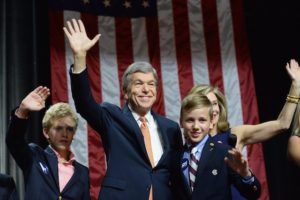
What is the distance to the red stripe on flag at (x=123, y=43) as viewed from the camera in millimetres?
3811

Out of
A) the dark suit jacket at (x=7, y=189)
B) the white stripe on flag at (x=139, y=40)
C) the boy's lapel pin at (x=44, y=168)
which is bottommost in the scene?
the dark suit jacket at (x=7, y=189)

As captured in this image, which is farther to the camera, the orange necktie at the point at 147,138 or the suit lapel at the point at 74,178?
the suit lapel at the point at 74,178

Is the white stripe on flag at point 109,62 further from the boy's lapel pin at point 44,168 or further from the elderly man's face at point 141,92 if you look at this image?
the elderly man's face at point 141,92

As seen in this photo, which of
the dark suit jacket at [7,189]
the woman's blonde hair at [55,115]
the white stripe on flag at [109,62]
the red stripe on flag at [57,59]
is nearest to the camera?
the dark suit jacket at [7,189]

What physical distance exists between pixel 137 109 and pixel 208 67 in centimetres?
171

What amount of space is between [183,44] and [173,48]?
0.27ft

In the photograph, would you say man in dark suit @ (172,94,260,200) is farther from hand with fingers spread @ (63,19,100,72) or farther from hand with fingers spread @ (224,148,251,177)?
hand with fingers spread @ (63,19,100,72)

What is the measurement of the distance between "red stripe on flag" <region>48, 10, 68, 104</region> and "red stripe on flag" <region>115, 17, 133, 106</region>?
1.30 ft

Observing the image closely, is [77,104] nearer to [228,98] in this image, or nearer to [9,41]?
[9,41]

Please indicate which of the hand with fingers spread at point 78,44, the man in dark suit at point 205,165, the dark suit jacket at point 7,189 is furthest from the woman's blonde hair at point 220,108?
the dark suit jacket at point 7,189

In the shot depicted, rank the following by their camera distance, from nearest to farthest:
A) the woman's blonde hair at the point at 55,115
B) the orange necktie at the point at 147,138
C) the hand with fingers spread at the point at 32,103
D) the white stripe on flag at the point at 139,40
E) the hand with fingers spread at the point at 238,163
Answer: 1. the hand with fingers spread at the point at 238,163
2. the orange necktie at the point at 147,138
3. the hand with fingers spread at the point at 32,103
4. the woman's blonde hair at the point at 55,115
5. the white stripe on flag at the point at 139,40

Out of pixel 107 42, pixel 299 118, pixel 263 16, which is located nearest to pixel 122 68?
pixel 107 42

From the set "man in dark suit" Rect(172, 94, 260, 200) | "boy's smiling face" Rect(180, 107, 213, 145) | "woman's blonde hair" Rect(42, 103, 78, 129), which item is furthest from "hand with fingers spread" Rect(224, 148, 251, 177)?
"woman's blonde hair" Rect(42, 103, 78, 129)

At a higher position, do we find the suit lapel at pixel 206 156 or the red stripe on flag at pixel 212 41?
the red stripe on flag at pixel 212 41
